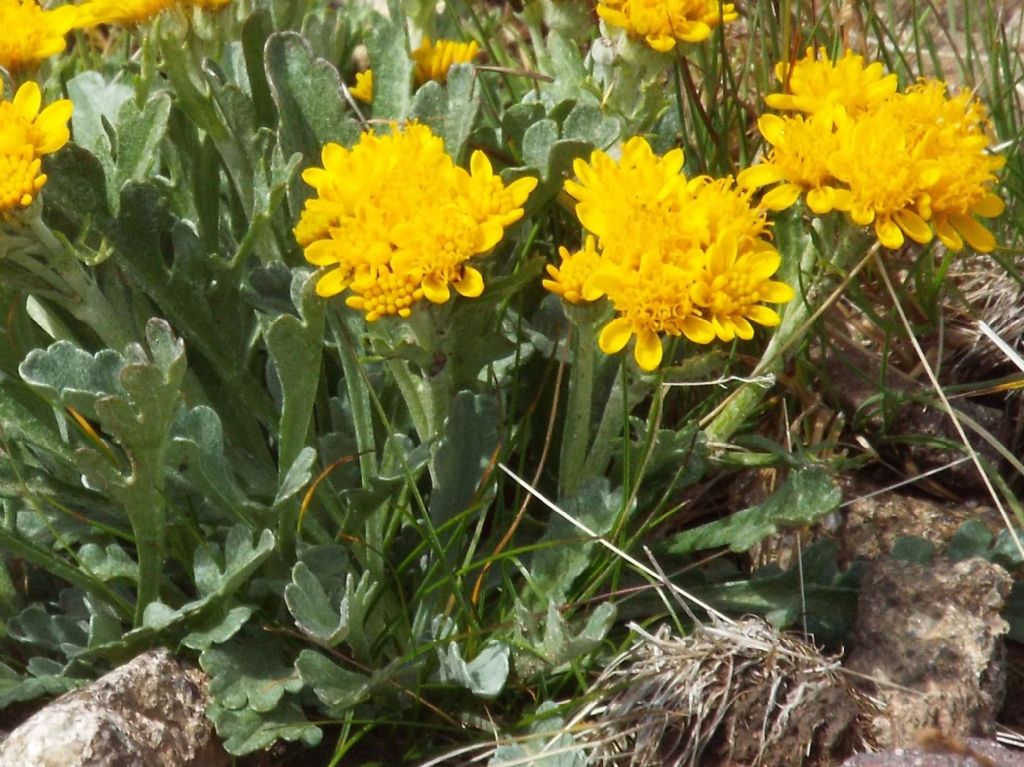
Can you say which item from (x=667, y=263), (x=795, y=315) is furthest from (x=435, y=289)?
(x=795, y=315)

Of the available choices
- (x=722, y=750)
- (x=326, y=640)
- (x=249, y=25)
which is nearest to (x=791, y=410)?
(x=722, y=750)

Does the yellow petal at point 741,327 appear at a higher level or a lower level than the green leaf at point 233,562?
higher

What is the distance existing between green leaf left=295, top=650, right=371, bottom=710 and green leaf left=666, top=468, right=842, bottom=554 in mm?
550

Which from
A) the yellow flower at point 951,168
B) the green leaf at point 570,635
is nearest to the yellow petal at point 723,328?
the yellow flower at point 951,168

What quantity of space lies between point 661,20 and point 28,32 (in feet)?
3.29

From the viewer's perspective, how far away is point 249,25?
2.11 metres

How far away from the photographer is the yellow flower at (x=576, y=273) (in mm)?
1592

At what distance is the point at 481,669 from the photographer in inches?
70.5

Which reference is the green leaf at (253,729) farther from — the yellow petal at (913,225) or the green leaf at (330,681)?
the yellow petal at (913,225)

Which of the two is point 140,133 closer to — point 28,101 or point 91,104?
point 28,101

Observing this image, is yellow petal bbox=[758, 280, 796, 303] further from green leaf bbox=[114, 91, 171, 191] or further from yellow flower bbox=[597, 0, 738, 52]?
green leaf bbox=[114, 91, 171, 191]

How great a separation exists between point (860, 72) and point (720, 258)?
1.39 feet

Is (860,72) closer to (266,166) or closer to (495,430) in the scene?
(495,430)

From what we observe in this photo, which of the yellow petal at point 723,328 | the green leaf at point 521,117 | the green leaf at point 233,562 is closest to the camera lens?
the yellow petal at point 723,328
